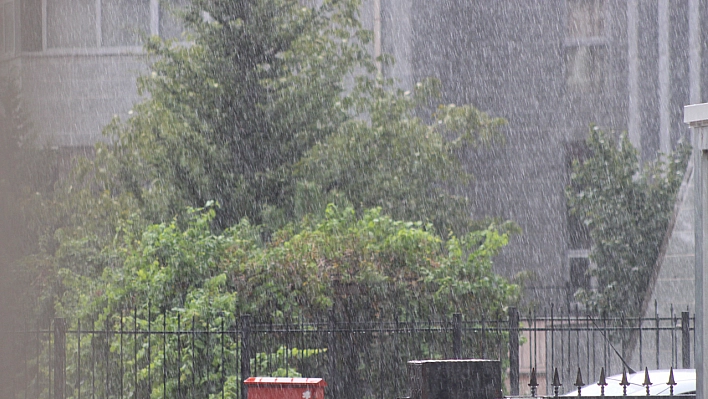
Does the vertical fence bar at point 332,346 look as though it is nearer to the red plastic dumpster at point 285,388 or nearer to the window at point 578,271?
the red plastic dumpster at point 285,388

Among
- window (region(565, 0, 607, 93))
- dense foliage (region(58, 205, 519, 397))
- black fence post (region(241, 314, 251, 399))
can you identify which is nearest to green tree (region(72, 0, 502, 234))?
dense foliage (region(58, 205, 519, 397))

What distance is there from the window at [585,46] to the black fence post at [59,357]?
11.1 metres

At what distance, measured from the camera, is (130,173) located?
13.0m

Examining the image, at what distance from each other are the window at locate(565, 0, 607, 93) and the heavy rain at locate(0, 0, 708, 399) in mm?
43

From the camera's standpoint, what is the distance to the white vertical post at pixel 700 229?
511 cm

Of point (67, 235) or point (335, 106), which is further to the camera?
point (335, 106)

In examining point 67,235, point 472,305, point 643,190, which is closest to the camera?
point 472,305

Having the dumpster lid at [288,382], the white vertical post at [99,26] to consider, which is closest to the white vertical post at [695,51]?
the white vertical post at [99,26]

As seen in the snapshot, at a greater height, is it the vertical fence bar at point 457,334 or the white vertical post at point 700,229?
the white vertical post at point 700,229

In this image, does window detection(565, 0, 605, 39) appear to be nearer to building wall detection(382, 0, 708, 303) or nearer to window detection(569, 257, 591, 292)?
building wall detection(382, 0, 708, 303)

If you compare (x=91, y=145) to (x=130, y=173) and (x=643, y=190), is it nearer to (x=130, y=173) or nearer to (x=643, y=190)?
(x=130, y=173)

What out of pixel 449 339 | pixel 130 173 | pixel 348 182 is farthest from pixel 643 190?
pixel 130 173

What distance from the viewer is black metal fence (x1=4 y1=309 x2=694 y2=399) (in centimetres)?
Result: 849

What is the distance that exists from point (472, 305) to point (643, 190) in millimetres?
6092
